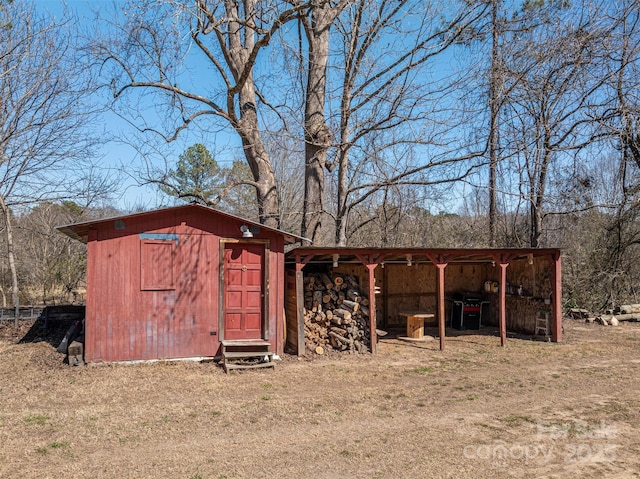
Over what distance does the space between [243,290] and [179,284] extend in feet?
4.11

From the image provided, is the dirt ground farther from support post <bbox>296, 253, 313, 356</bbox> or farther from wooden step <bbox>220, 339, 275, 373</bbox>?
support post <bbox>296, 253, 313, 356</bbox>

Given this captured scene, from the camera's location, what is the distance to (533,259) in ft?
41.1

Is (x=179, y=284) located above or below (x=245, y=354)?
above

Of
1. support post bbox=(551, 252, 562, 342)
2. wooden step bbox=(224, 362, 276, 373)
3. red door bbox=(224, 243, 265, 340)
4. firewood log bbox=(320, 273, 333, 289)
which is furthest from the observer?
support post bbox=(551, 252, 562, 342)

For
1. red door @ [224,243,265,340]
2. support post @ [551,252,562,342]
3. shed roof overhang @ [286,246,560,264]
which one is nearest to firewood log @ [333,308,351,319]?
shed roof overhang @ [286,246,560,264]

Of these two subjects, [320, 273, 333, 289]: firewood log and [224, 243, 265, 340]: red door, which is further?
[320, 273, 333, 289]: firewood log

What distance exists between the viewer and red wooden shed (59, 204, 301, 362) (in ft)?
28.1

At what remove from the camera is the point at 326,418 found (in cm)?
598

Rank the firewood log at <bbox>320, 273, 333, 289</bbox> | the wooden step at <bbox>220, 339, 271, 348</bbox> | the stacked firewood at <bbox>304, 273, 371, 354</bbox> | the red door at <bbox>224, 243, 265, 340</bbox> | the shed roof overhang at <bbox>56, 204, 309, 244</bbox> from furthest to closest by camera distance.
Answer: the firewood log at <bbox>320, 273, 333, 289</bbox> → the stacked firewood at <bbox>304, 273, 371, 354</bbox> → the red door at <bbox>224, 243, 265, 340</bbox> → the wooden step at <bbox>220, 339, 271, 348</bbox> → the shed roof overhang at <bbox>56, 204, 309, 244</bbox>

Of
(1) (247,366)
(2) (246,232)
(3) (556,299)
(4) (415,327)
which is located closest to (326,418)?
(1) (247,366)

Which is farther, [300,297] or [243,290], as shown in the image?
[300,297]

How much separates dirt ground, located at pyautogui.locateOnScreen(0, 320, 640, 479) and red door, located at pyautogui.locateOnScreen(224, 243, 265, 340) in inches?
41.2

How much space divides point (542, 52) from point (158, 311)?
12.4 metres

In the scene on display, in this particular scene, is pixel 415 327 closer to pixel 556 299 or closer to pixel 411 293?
pixel 411 293
